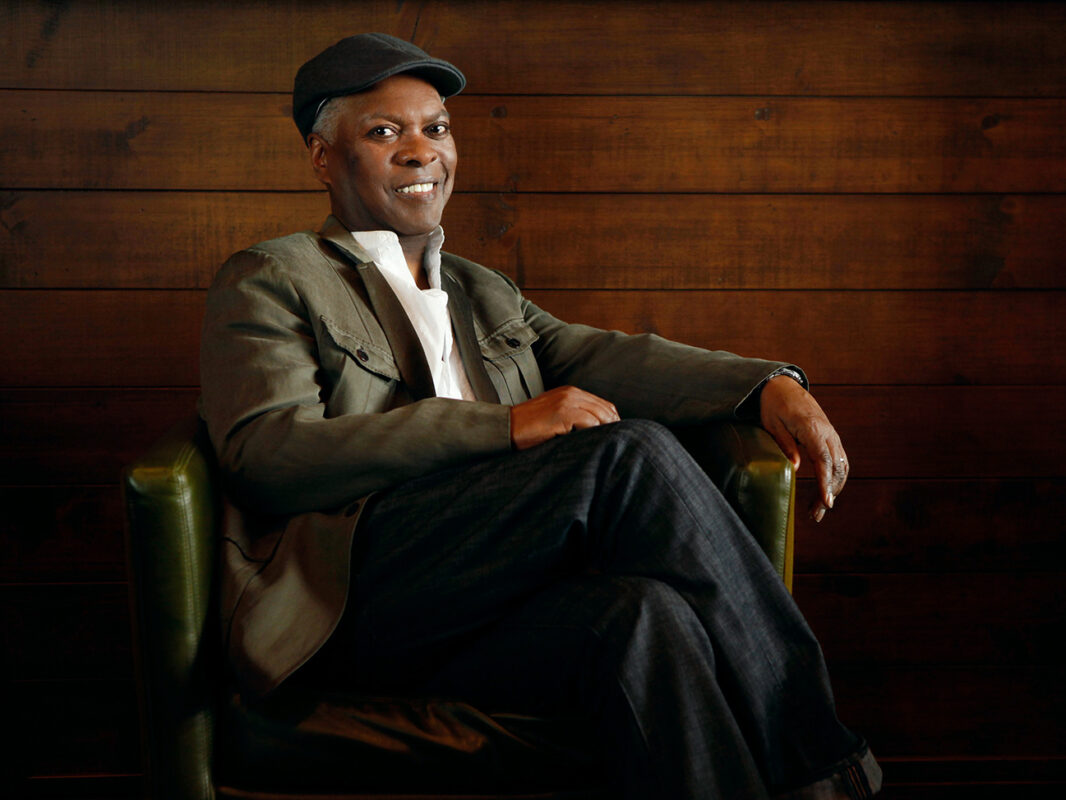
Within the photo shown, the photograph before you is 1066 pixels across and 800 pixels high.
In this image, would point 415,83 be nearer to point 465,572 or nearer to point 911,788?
point 465,572

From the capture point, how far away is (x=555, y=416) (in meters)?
1.13

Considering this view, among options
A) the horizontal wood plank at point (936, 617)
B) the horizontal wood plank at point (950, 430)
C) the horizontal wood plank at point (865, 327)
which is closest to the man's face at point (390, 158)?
the horizontal wood plank at point (865, 327)

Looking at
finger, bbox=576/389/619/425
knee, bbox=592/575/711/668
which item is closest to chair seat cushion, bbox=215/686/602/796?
knee, bbox=592/575/711/668

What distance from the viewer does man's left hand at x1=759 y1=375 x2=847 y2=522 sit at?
120 cm

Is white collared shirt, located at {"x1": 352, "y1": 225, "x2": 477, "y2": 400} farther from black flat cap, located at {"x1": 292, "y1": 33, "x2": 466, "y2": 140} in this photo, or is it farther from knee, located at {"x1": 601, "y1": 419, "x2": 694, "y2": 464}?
knee, located at {"x1": 601, "y1": 419, "x2": 694, "y2": 464}

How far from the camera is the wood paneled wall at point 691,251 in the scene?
171 centimetres

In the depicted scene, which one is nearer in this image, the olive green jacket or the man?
the man

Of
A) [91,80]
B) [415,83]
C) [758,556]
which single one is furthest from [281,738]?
[91,80]

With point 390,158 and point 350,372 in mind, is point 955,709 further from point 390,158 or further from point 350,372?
point 390,158

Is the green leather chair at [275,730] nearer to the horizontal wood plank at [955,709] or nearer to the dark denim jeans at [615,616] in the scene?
the dark denim jeans at [615,616]

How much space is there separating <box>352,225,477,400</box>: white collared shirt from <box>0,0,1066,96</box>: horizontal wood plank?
0.49 metres

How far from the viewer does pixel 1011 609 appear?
1844 millimetres

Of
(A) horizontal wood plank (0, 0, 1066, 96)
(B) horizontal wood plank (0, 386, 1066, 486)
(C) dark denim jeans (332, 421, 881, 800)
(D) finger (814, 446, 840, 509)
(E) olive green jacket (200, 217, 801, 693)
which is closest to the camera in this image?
(C) dark denim jeans (332, 421, 881, 800)

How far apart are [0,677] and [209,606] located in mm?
957
